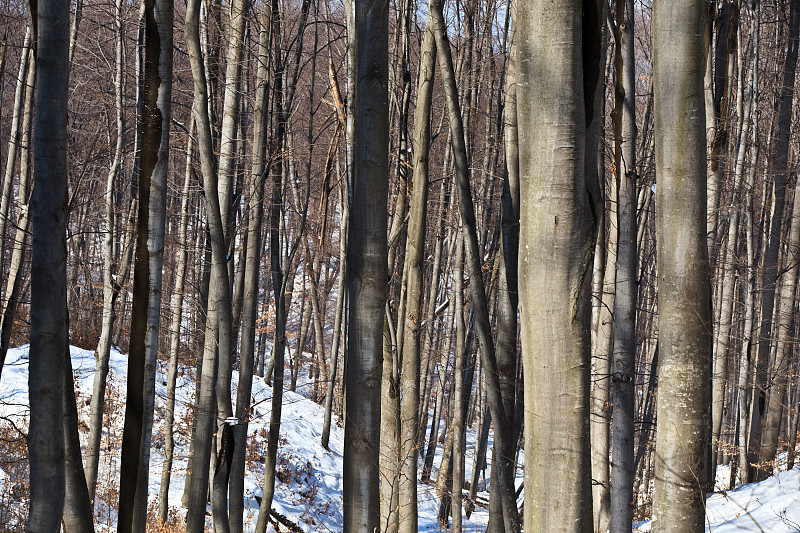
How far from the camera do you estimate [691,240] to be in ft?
12.0

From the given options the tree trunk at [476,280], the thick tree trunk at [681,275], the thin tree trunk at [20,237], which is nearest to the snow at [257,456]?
the thin tree trunk at [20,237]

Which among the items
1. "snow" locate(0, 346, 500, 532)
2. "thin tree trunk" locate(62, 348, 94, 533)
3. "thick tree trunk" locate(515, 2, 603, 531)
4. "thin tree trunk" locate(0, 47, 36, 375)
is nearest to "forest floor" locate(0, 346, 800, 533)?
"snow" locate(0, 346, 500, 532)

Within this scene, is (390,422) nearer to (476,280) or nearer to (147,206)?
(476,280)

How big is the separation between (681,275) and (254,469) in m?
12.6

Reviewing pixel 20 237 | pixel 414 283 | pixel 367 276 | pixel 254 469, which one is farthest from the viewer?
pixel 254 469

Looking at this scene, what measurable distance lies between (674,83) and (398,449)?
4.28 meters

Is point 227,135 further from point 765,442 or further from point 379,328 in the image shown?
point 765,442

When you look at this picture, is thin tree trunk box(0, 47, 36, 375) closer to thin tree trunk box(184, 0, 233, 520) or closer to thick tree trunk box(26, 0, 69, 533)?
thin tree trunk box(184, 0, 233, 520)

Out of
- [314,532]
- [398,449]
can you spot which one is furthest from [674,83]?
[314,532]

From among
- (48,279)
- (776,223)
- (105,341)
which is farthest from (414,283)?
(776,223)

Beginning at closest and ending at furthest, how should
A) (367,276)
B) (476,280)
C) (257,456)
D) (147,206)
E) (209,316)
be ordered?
(367,276)
(147,206)
(476,280)
(209,316)
(257,456)

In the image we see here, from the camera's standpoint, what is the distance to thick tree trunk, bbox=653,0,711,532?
3566 mm

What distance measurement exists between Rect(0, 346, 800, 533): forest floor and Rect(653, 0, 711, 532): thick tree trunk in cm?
515

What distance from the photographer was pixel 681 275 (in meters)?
3.66
